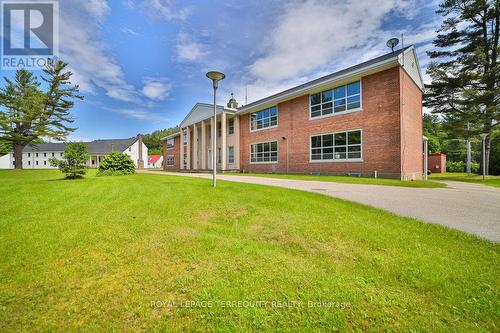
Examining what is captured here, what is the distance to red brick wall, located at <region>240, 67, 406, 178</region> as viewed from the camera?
552 inches

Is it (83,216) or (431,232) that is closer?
(431,232)

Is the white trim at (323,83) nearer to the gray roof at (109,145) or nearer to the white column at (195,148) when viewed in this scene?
the white column at (195,148)

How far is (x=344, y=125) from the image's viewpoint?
53.2 feet

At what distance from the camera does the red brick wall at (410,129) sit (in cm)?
1412

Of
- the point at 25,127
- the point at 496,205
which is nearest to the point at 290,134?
the point at 496,205

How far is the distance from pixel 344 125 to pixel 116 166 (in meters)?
17.0

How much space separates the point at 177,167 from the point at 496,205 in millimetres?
36779

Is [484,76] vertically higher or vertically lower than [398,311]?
higher

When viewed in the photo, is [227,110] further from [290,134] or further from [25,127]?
[25,127]

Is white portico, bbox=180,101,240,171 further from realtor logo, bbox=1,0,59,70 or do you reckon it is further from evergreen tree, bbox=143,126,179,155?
evergreen tree, bbox=143,126,179,155

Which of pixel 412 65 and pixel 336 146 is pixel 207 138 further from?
pixel 412 65

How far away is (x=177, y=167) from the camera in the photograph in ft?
124

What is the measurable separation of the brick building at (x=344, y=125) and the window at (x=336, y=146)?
0.22ft

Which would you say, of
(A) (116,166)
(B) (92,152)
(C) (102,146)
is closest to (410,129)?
(A) (116,166)
